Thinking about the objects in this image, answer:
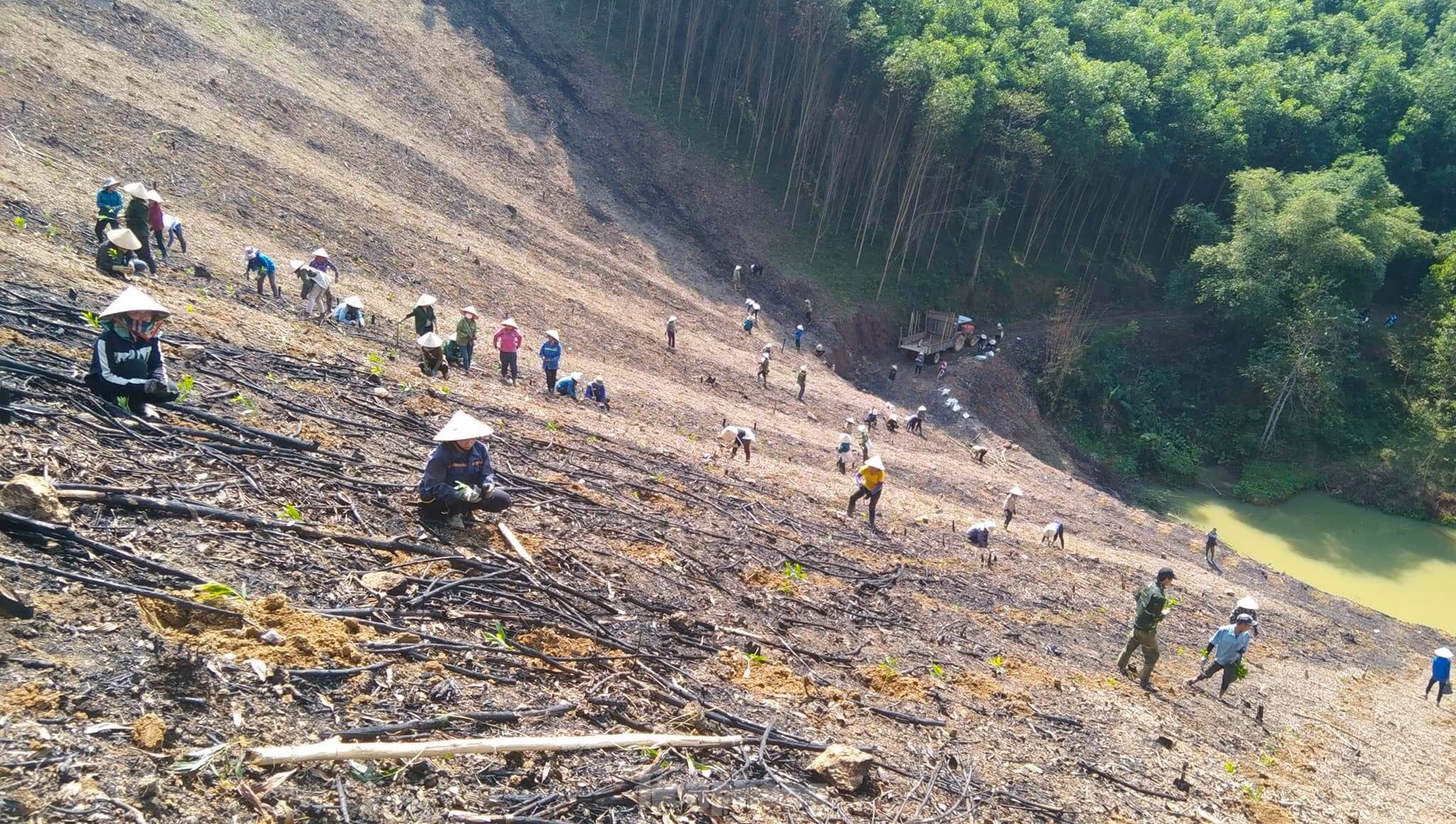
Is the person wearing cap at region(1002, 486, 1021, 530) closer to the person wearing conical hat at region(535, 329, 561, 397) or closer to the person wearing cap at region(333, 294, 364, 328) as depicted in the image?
the person wearing conical hat at region(535, 329, 561, 397)

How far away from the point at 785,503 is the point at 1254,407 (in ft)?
96.5

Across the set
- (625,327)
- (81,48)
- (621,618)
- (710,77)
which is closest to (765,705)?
(621,618)

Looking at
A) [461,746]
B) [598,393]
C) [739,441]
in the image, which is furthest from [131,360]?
[739,441]

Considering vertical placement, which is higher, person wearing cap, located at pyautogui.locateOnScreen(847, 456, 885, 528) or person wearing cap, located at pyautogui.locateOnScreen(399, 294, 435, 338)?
person wearing cap, located at pyautogui.locateOnScreen(399, 294, 435, 338)

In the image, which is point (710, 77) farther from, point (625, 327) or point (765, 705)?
point (765, 705)

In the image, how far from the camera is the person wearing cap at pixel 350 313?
52.2 ft

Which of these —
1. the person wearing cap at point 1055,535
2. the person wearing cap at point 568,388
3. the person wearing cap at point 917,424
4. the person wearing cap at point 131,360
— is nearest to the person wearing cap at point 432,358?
the person wearing cap at point 568,388

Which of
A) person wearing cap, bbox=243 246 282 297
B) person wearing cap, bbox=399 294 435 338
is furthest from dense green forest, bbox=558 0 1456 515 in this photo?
person wearing cap, bbox=243 246 282 297

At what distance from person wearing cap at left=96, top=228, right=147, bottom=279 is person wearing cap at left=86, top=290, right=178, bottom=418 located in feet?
20.5

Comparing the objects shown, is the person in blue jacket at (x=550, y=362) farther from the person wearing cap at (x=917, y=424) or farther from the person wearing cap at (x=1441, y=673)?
the person wearing cap at (x=1441, y=673)

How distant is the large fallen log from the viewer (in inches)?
168

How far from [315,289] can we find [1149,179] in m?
39.7

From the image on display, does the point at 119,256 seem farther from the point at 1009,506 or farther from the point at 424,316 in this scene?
the point at 1009,506

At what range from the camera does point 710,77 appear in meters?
40.2
